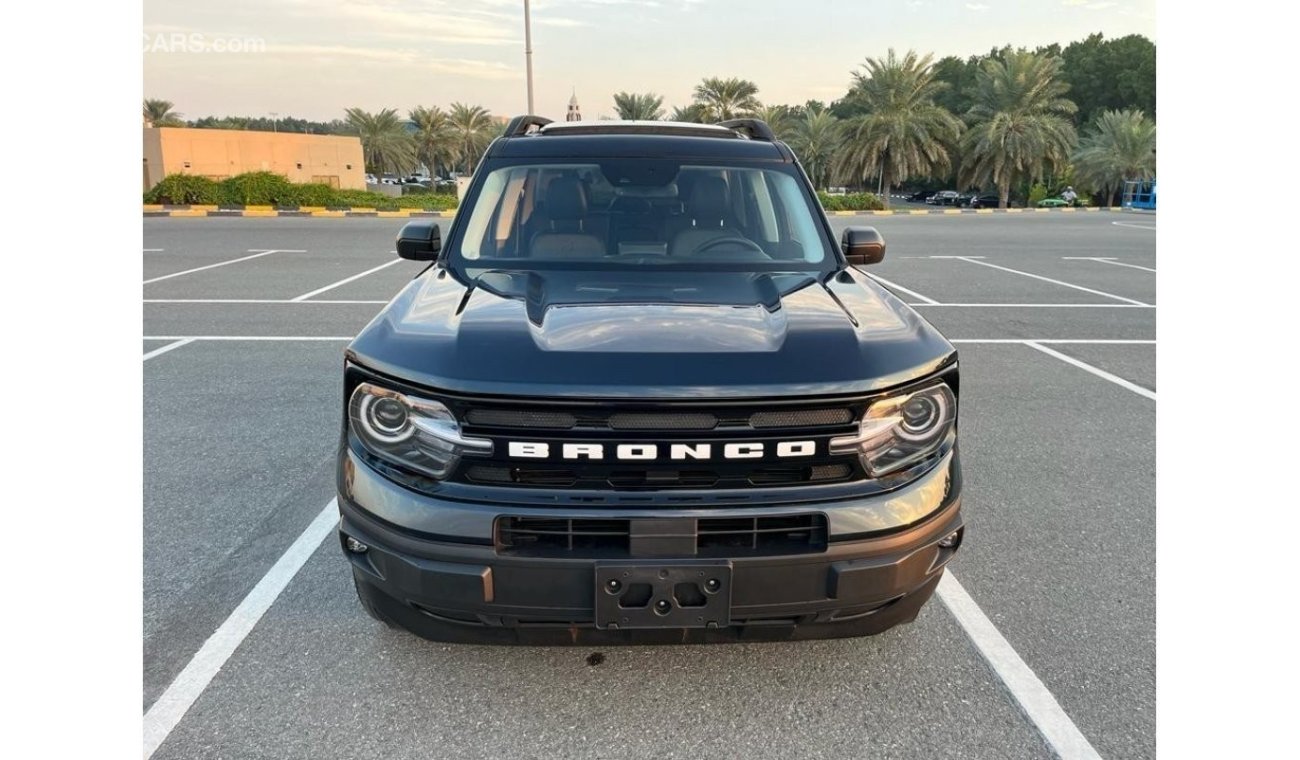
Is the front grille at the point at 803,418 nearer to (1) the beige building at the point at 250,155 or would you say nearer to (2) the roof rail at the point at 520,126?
(2) the roof rail at the point at 520,126

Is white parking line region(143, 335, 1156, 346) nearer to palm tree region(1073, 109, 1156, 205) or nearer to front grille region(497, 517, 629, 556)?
front grille region(497, 517, 629, 556)

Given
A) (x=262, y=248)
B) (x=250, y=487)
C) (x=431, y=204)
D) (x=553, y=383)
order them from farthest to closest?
(x=431, y=204) < (x=262, y=248) < (x=250, y=487) < (x=553, y=383)

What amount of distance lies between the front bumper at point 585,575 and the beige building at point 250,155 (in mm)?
42181

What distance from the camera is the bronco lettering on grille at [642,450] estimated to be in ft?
7.32

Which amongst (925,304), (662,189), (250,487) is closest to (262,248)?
(925,304)

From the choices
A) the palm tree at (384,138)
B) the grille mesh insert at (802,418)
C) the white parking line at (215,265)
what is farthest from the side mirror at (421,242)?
the palm tree at (384,138)

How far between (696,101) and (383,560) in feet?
140

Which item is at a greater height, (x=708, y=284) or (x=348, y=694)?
(x=708, y=284)

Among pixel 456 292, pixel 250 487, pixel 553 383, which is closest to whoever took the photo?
pixel 553 383

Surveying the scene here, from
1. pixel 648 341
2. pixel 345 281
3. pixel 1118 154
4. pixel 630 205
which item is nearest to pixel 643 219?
pixel 630 205

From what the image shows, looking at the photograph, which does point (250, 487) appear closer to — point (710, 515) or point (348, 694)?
point (348, 694)

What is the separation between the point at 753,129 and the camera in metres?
4.52

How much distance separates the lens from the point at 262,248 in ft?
55.7

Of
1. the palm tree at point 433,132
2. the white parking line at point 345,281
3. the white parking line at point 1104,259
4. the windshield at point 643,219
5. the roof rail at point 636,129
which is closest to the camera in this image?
the windshield at point 643,219
